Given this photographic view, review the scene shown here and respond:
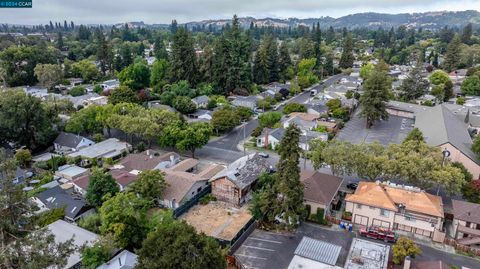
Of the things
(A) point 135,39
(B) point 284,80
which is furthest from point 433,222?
(A) point 135,39

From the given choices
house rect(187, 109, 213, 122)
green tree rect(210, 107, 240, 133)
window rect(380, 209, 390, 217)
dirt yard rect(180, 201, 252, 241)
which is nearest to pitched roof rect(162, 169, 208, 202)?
dirt yard rect(180, 201, 252, 241)

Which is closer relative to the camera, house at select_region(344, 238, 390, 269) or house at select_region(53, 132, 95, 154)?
house at select_region(344, 238, 390, 269)

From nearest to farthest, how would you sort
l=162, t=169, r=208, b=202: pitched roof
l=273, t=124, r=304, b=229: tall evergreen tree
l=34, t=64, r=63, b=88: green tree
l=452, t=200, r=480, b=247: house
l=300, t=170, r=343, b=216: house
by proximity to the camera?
l=452, t=200, r=480, b=247: house
l=273, t=124, r=304, b=229: tall evergreen tree
l=300, t=170, r=343, b=216: house
l=162, t=169, r=208, b=202: pitched roof
l=34, t=64, r=63, b=88: green tree

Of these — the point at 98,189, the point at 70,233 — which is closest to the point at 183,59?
the point at 98,189

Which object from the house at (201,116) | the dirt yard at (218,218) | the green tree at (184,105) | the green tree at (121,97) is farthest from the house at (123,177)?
the green tree at (184,105)

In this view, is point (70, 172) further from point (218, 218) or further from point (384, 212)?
point (384, 212)

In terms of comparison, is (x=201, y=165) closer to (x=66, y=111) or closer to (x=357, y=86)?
(x=66, y=111)

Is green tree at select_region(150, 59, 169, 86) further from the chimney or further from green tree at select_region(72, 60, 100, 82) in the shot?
the chimney
